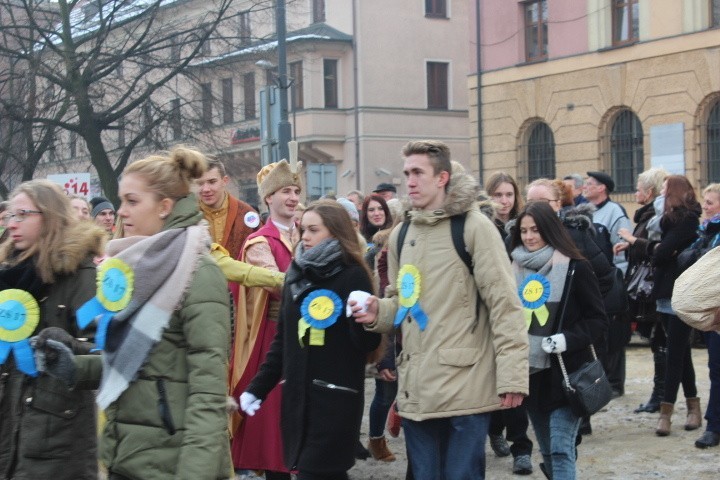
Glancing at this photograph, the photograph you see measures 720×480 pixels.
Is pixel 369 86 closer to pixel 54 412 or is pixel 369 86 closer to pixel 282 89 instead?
pixel 282 89

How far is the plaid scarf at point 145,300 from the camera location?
4039 mm

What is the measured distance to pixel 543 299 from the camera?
639 centimetres

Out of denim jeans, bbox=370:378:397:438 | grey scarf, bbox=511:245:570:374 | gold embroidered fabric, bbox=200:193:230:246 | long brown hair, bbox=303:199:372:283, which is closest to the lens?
long brown hair, bbox=303:199:372:283

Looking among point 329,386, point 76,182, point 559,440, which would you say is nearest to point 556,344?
point 559,440

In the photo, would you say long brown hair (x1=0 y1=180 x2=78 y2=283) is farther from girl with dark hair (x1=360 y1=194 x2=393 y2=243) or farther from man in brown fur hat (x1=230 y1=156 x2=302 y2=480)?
girl with dark hair (x1=360 y1=194 x2=393 y2=243)

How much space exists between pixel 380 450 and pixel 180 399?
462cm

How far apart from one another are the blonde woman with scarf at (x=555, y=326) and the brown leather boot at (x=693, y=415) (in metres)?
3.10

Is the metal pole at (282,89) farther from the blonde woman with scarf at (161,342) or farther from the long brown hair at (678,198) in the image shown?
the blonde woman with scarf at (161,342)

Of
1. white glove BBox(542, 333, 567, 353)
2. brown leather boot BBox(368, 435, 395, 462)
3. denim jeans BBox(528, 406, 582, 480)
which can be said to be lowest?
Result: brown leather boot BBox(368, 435, 395, 462)

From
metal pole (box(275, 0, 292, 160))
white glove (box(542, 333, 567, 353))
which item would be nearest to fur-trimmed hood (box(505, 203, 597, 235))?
white glove (box(542, 333, 567, 353))

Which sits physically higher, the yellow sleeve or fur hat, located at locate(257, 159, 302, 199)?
fur hat, located at locate(257, 159, 302, 199)

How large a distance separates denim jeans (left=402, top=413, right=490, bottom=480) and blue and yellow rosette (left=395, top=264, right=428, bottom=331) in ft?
1.52

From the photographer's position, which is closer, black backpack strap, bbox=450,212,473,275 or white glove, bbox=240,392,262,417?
black backpack strap, bbox=450,212,473,275

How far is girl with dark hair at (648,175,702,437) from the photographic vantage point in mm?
8914
